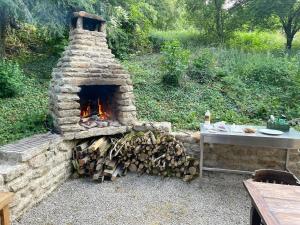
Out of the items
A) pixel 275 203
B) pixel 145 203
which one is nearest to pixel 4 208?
pixel 145 203

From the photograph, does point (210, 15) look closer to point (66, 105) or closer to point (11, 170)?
point (66, 105)

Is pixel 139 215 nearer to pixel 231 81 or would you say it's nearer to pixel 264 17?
pixel 231 81

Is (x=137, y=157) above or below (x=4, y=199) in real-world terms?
below

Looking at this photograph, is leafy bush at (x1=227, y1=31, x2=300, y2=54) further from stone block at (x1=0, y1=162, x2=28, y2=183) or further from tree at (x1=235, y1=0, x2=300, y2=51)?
stone block at (x1=0, y1=162, x2=28, y2=183)

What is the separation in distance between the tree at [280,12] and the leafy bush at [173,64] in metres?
5.14

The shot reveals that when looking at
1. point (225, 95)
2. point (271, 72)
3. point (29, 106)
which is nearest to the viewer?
point (29, 106)

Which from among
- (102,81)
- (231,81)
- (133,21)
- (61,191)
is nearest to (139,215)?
(61,191)

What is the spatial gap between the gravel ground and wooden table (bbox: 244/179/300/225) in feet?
3.55

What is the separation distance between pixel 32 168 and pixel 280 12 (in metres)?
9.66

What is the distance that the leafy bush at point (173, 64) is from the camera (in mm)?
6355

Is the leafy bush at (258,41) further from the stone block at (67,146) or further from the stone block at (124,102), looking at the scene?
the stone block at (67,146)

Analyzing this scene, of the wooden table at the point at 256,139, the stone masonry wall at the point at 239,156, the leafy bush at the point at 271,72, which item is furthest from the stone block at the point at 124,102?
the leafy bush at the point at 271,72

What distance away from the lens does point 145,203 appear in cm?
371

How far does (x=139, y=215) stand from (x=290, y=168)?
266cm
